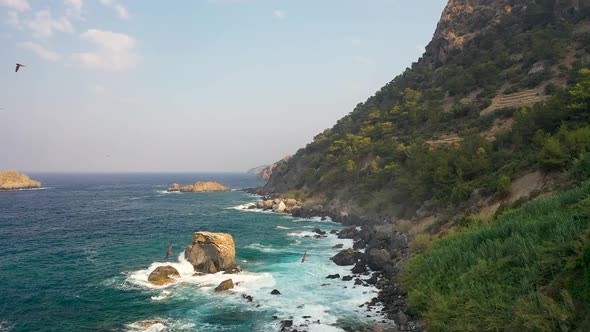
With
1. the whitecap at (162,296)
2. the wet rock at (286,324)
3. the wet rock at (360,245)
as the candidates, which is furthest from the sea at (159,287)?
the wet rock at (360,245)

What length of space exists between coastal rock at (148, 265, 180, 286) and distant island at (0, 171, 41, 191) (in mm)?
184507

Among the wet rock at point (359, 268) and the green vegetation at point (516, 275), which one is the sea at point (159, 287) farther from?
the green vegetation at point (516, 275)

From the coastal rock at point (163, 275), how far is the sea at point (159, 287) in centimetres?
90

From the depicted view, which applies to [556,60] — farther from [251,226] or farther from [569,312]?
[569,312]

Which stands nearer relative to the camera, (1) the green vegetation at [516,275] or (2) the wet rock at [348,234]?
(1) the green vegetation at [516,275]

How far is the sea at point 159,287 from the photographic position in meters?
29.1

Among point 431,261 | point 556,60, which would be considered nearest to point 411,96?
point 556,60

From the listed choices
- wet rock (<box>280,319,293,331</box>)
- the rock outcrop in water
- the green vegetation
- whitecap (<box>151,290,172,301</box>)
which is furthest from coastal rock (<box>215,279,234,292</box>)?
the rock outcrop in water

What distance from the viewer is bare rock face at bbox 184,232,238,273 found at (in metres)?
42.4

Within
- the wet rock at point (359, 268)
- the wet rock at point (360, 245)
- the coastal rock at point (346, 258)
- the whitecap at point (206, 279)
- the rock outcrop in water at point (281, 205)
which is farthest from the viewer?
the rock outcrop in water at point (281, 205)

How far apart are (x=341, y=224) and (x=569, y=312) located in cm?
6059

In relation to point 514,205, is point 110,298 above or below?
below

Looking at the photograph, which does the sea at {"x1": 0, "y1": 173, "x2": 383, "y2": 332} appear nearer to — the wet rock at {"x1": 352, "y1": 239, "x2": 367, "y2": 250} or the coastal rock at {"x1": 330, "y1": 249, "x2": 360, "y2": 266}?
the coastal rock at {"x1": 330, "y1": 249, "x2": 360, "y2": 266}

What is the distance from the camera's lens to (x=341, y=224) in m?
74.9
